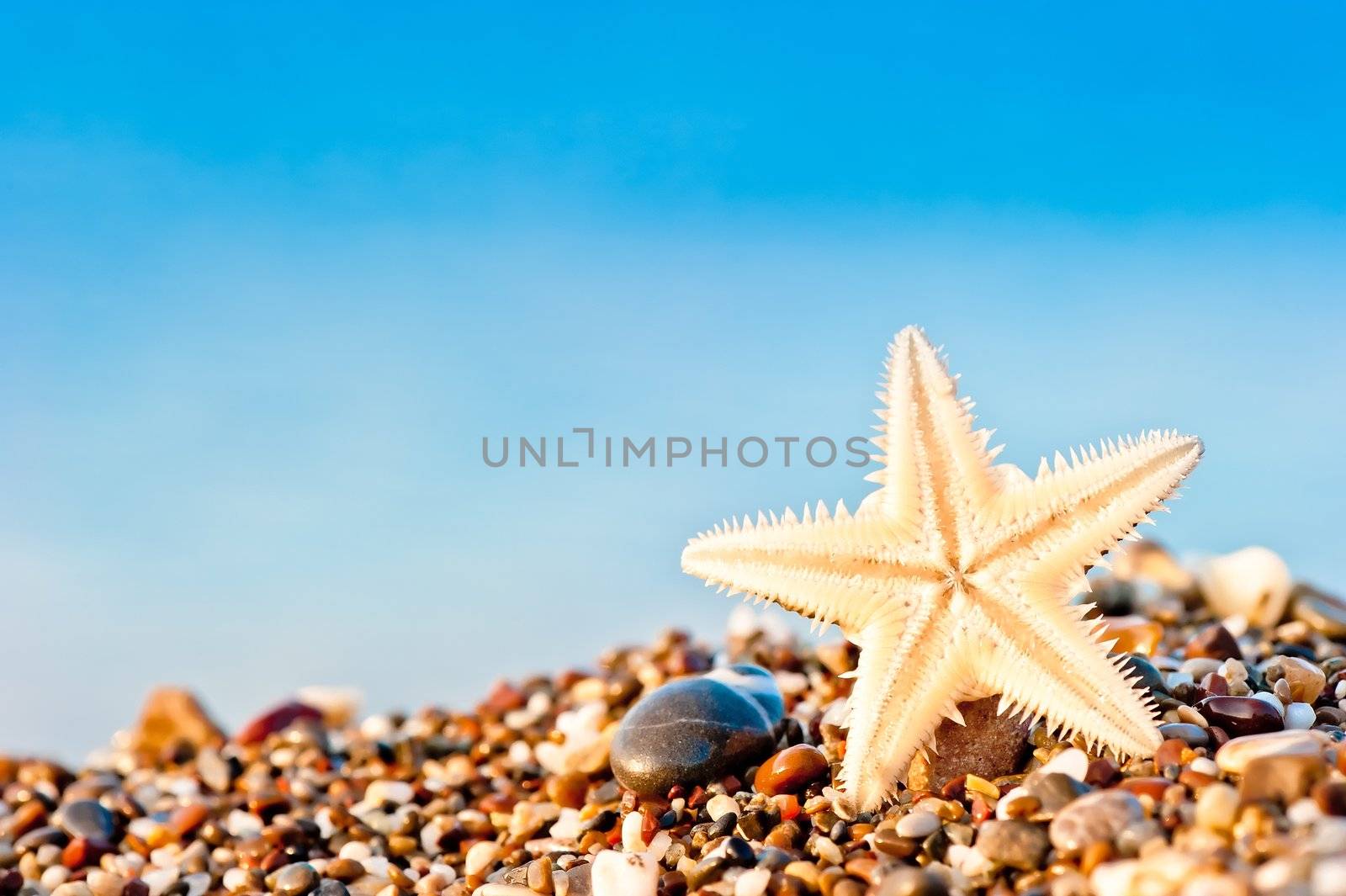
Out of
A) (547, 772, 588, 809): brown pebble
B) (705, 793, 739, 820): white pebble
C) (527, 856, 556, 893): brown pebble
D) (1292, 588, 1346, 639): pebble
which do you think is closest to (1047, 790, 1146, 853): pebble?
(705, 793, 739, 820): white pebble

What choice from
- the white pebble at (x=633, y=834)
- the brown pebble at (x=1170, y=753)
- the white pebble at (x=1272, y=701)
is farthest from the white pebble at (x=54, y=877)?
the white pebble at (x=1272, y=701)

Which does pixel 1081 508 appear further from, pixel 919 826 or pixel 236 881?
pixel 236 881

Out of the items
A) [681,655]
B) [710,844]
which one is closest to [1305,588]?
[681,655]

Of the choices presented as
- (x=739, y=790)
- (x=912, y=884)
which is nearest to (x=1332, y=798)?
(x=912, y=884)

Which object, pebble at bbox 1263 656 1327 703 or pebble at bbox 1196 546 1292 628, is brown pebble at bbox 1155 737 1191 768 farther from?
pebble at bbox 1196 546 1292 628

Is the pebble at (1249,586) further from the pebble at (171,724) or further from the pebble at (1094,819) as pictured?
the pebble at (171,724)

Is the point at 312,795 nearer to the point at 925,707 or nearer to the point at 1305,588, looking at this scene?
the point at 925,707
